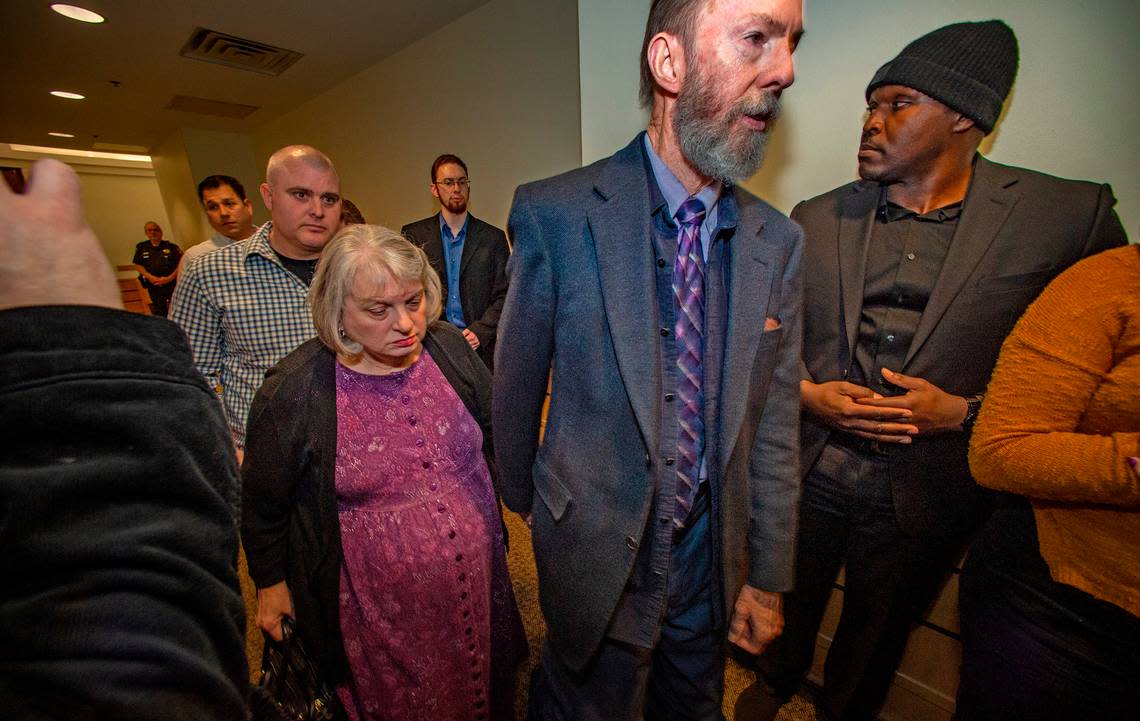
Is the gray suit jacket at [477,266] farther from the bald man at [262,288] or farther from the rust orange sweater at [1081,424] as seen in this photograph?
the rust orange sweater at [1081,424]

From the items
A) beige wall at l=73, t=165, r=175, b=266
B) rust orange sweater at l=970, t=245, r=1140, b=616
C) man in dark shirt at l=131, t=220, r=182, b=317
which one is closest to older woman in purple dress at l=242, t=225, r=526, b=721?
rust orange sweater at l=970, t=245, r=1140, b=616

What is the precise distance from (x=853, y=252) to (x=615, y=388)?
1005 mm

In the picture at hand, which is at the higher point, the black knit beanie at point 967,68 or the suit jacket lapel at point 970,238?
the black knit beanie at point 967,68

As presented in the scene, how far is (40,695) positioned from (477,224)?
3645mm

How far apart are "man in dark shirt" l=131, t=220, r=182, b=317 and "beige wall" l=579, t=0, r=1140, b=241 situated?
26.2ft

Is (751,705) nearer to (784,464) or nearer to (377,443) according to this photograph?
(784,464)

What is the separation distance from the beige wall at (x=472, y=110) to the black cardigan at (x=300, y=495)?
294 centimetres

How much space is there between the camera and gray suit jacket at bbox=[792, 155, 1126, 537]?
1223 mm

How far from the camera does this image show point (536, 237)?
1008 millimetres

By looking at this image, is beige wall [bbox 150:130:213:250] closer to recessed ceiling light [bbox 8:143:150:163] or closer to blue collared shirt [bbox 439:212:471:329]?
recessed ceiling light [bbox 8:143:150:163]

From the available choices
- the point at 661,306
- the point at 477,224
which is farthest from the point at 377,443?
the point at 477,224

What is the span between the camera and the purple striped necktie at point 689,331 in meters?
1.05

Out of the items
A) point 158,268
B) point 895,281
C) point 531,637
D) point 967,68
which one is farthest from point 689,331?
→ point 158,268

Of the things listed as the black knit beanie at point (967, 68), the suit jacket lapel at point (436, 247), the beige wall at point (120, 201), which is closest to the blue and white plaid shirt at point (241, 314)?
the suit jacket lapel at point (436, 247)
